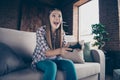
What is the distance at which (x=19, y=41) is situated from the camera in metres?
1.66

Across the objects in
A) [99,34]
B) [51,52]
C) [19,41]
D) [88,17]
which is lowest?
[51,52]

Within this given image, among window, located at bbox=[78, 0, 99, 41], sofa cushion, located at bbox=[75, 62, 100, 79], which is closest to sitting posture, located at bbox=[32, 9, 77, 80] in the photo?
sofa cushion, located at bbox=[75, 62, 100, 79]

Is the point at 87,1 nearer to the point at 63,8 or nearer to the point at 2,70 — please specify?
the point at 63,8

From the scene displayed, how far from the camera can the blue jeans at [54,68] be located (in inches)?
43.7

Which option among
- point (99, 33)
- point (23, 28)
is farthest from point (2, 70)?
point (23, 28)

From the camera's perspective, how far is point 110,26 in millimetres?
3717

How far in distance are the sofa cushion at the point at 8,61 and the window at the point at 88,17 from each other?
3.36m

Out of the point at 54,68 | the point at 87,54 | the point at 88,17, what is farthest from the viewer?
the point at 88,17

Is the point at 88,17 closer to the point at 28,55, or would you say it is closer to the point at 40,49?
the point at 28,55

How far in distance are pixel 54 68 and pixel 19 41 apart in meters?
0.72

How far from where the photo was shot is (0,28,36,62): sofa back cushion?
1.52m

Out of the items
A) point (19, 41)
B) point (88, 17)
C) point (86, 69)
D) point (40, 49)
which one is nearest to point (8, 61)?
point (40, 49)

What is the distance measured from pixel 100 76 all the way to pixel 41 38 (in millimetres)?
1217

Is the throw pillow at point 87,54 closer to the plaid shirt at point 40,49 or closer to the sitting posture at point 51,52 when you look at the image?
the sitting posture at point 51,52
